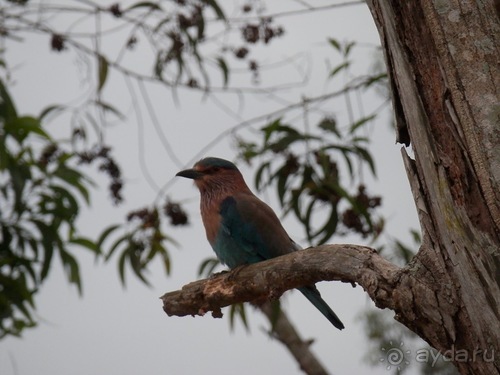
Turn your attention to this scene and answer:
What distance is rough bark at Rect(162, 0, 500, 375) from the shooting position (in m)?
2.13

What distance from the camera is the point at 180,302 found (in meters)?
2.87

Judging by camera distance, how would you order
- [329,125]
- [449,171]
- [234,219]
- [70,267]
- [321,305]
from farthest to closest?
[70,267], [329,125], [234,219], [321,305], [449,171]

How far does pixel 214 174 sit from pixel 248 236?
0.50 m

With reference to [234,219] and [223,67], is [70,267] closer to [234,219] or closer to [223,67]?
[223,67]

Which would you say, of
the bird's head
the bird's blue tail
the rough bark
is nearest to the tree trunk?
the rough bark

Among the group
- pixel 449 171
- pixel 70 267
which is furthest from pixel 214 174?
pixel 449 171

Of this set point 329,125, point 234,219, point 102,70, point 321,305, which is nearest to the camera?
point 321,305

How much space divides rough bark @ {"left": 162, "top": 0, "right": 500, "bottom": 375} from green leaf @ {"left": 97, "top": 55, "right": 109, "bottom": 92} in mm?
2564

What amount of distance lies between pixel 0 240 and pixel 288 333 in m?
1.87

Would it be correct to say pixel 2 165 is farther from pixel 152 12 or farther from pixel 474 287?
pixel 474 287

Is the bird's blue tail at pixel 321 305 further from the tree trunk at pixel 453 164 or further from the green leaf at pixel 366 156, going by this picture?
the green leaf at pixel 366 156

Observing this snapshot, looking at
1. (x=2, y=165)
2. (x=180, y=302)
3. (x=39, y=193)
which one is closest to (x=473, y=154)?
(x=180, y=302)

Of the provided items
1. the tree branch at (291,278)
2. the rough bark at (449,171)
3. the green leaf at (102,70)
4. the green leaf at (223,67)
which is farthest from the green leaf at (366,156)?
the rough bark at (449,171)

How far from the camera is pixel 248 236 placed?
Result: 151 inches
